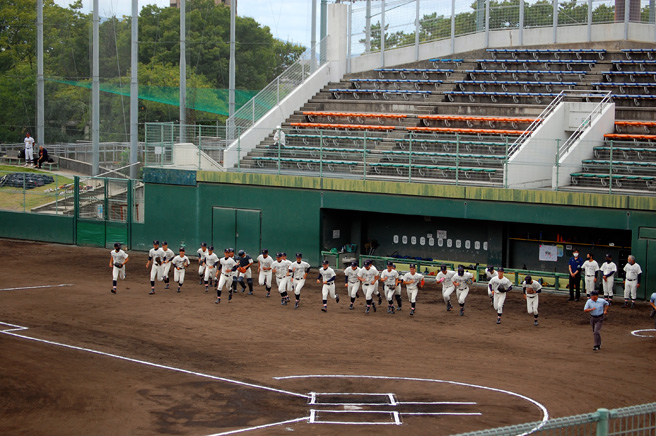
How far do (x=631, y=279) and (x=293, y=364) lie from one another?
11.0 m

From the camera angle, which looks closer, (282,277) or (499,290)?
(499,290)

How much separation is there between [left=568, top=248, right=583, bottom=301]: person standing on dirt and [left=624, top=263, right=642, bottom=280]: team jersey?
1.38 metres

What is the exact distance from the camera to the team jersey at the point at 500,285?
2161cm

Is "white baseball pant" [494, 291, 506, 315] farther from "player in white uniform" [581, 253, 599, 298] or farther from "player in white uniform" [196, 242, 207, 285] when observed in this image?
"player in white uniform" [196, 242, 207, 285]

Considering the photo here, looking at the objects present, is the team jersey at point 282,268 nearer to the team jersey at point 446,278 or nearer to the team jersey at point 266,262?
the team jersey at point 266,262

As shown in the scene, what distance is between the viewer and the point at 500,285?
21641 millimetres

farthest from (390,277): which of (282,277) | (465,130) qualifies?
(465,130)

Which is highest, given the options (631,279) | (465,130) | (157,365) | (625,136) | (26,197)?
(465,130)

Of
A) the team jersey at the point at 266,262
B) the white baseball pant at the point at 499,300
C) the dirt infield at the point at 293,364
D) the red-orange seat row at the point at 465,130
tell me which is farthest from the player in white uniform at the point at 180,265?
the red-orange seat row at the point at 465,130

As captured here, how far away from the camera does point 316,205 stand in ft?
97.7

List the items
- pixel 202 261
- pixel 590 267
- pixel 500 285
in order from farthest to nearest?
1. pixel 202 261
2. pixel 590 267
3. pixel 500 285

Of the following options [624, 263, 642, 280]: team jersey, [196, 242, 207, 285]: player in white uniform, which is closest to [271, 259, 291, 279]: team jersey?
[196, 242, 207, 285]: player in white uniform

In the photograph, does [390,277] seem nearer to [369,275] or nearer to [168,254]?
[369,275]

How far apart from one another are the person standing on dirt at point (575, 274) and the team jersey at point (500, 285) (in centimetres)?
332
